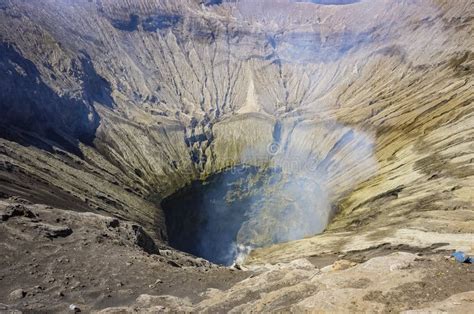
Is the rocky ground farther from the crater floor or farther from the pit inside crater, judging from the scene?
the pit inside crater

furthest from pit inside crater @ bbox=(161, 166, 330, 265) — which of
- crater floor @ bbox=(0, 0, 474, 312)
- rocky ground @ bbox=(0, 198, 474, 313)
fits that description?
→ rocky ground @ bbox=(0, 198, 474, 313)

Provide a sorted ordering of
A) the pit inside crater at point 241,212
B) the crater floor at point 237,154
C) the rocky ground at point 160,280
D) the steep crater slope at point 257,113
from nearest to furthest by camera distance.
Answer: the rocky ground at point 160,280, the crater floor at point 237,154, the steep crater slope at point 257,113, the pit inside crater at point 241,212

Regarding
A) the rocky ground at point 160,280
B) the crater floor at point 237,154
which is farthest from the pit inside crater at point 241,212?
the rocky ground at point 160,280

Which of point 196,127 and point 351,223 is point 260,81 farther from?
point 351,223

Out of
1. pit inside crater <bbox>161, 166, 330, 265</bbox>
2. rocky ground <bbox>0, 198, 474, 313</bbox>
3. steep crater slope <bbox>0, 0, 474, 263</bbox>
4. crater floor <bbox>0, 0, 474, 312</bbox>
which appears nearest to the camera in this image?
rocky ground <bbox>0, 198, 474, 313</bbox>

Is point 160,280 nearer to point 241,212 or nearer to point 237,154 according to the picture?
point 241,212

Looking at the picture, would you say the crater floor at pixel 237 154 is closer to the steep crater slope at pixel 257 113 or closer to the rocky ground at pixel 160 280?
the rocky ground at pixel 160 280

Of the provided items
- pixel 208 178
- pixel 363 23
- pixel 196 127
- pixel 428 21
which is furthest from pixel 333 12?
pixel 208 178
